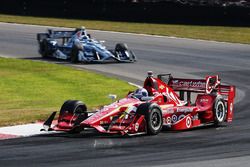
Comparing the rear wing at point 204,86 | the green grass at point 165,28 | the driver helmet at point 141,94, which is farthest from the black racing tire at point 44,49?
the driver helmet at point 141,94

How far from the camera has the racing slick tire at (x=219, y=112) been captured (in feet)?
59.1

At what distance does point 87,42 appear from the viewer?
32.9 m

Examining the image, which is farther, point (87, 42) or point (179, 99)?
point (87, 42)

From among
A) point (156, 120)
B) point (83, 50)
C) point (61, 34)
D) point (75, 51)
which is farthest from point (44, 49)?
point (156, 120)

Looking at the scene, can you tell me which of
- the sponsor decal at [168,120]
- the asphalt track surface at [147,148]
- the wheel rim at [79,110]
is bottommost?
the asphalt track surface at [147,148]

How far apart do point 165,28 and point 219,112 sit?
28.1 m

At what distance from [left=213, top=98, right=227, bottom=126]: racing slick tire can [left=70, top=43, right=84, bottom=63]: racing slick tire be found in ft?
48.1

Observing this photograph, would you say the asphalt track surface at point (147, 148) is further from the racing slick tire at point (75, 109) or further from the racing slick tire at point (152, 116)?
the racing slick tire at point (75, 109)

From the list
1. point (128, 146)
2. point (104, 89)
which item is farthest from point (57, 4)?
point (128, 146)

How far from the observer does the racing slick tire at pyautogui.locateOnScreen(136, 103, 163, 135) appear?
16.3 meters

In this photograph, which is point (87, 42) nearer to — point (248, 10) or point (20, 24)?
point (248, 10)

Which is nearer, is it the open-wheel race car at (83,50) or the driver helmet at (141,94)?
the driver helmet at (141,94)

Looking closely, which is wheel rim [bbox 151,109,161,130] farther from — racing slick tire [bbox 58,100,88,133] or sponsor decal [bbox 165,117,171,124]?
racing slick tire [bbox 58,100,88,133]

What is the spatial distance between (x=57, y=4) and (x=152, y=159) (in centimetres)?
3962
